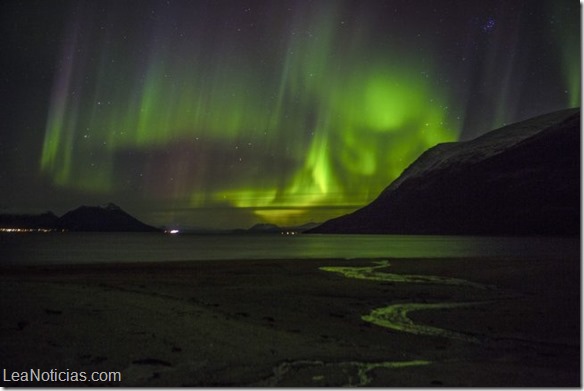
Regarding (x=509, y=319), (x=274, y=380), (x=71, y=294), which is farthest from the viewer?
(x=71, y=294)

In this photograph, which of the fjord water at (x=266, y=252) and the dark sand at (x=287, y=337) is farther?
the fjord water at (x=266, y=252)

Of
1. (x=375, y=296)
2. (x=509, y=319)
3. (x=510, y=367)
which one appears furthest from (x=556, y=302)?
(x=510, y=367)

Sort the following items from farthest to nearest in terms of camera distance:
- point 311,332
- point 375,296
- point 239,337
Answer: point 375,296, point 311,332, point 239,337

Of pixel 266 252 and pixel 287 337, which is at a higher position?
pixel 287 337

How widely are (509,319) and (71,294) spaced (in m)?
14.9

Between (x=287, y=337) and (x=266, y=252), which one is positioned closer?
(x=287, y=337)

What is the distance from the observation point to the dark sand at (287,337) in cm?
941

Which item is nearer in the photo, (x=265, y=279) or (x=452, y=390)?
(x=452, y=390)

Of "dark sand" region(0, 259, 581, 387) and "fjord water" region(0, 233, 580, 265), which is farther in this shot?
"fjord water" region(0, 233, 580, 265)

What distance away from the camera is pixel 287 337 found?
499 inches

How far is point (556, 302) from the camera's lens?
1914cm

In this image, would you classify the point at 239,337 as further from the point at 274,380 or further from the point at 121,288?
the point at 121,288

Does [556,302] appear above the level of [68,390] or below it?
above

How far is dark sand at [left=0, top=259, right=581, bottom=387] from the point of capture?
9414 mm
